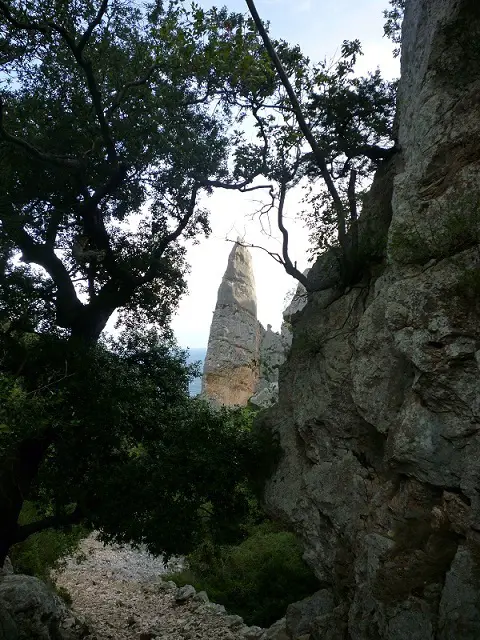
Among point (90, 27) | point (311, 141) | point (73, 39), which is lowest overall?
point (311, 141)

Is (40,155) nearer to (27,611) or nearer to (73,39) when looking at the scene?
(73,39)

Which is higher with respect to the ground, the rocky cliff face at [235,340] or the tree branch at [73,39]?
the rocky cliff face at [235,340]

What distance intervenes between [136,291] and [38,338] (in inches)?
139

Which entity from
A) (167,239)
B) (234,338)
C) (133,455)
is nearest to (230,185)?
(167,239)

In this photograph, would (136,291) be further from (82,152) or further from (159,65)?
(159,65)

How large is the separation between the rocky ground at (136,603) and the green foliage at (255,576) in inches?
33.9

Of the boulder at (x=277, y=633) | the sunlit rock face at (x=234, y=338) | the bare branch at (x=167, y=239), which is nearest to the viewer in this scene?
the boulder at (x=277, y=633)

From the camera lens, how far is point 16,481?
13.1 m

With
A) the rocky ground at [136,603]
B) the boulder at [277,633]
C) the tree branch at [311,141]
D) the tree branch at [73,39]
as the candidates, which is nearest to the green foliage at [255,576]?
the rocky ground at [136,603]

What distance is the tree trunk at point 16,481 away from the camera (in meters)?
13.0

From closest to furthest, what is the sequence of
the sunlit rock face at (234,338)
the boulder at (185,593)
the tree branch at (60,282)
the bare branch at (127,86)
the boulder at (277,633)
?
the bare branch at (127,86)
the boulder at (277,633)
the tree branch at (60,282)
the boulder at (185,593)
the sunlit rock face at (234,338)

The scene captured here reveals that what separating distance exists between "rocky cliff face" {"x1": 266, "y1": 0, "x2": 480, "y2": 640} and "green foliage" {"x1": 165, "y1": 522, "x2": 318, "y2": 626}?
5.98m

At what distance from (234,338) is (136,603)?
27179 millimetres

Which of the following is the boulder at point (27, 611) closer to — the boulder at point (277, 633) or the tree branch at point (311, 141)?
the boulder at point (277, 633)
